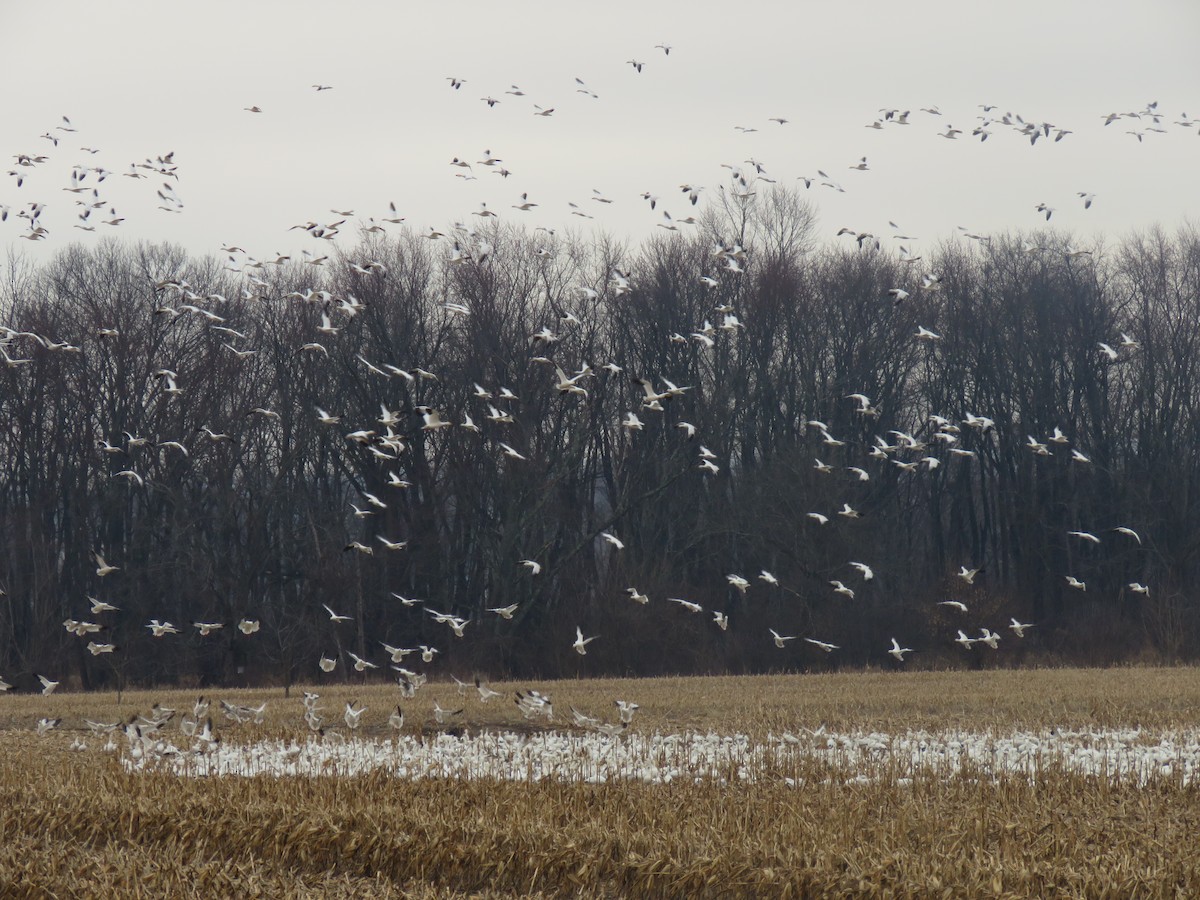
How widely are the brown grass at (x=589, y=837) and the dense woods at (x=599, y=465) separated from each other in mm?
24120

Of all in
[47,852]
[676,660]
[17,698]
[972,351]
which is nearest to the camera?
[47,852]

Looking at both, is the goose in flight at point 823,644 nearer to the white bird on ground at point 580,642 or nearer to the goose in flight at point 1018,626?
the goose in flight at point 1018,626

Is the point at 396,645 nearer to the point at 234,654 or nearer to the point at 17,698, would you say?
the point at 234,654

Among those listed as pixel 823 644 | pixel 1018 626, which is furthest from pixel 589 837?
pixel 1018 626

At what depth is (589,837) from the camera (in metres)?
10.8

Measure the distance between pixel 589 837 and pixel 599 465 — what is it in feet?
125

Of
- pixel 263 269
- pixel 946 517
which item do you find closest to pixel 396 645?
pixel 263 269

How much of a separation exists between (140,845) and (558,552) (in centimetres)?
3439

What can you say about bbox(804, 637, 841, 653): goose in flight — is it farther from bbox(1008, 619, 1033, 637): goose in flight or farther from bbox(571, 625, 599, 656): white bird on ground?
bbox(571, 625, 599, 656): white bird on ground

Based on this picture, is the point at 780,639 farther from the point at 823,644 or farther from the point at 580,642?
the point at 580,642

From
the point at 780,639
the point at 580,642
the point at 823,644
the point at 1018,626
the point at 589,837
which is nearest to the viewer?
the point at 589,837

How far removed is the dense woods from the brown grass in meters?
24.1

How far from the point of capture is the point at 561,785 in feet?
42.9

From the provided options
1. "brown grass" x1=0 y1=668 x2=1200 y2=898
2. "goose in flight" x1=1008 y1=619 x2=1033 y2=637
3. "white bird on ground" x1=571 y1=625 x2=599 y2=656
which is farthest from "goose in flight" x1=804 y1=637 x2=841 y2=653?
"brown grass" x1=0 y1=668 x2=1200 y2=898
